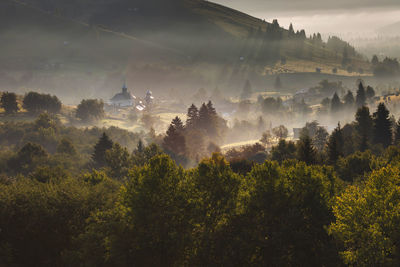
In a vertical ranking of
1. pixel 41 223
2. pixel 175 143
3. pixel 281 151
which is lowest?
pixel 41 223

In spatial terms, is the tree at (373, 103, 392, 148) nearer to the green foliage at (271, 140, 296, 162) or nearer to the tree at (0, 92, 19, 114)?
the green foliage at (271, 140, 296, 162)

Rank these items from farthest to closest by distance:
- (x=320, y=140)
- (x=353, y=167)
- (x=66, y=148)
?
(x=320, y=140), (x=66, y=148), (x=353, y=167)

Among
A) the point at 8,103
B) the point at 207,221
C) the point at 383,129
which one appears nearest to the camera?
the point at 207,221

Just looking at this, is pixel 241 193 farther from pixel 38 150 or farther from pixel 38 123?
pixel 38 123

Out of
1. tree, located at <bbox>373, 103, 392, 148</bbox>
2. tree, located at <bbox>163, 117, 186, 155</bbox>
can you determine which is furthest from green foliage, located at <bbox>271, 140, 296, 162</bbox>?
tree, located at <bbox>163, 117, 186, 155</bbox>

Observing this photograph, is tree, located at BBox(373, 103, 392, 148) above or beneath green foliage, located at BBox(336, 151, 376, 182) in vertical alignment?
above

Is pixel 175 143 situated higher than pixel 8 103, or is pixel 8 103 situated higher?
pixel 8 103

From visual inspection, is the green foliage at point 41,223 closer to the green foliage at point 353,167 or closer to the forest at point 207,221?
the forest at point 207,221

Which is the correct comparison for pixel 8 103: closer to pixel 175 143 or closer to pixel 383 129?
pixel 175 143

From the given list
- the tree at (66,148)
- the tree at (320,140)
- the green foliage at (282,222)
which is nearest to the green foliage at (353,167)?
the green foliage at (282,222)

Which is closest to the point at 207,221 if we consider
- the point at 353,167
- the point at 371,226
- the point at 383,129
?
the point at 371,226

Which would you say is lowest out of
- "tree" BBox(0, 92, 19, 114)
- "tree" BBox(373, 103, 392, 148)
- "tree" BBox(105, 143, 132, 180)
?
"tree" BBox(105, 143, 132, 180)

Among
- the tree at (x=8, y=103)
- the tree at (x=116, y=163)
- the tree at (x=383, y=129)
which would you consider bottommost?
the tree at (x=116, y=163)

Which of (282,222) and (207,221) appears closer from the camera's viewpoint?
(282,222)
